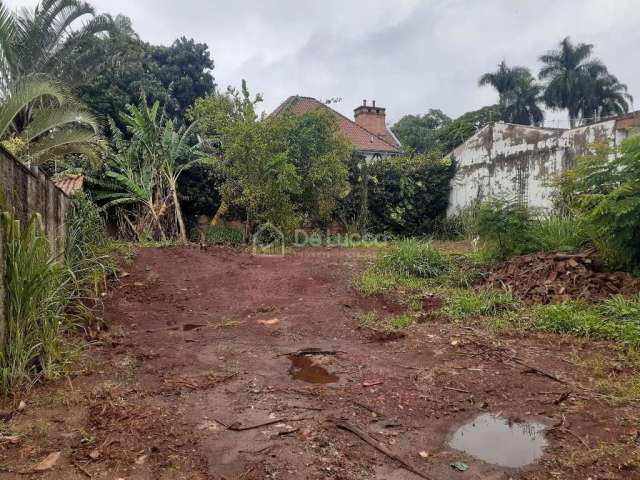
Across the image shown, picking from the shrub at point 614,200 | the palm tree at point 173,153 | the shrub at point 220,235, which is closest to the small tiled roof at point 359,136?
the shrub at point 220,235

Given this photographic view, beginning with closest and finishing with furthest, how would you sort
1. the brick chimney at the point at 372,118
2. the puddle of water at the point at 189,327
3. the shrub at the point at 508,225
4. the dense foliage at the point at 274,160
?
the puddle of water at the point at 189,327 < the shrub at the point at 508,225 < the dense foliage at the point at 274,160 < the brick chimney at the point at 372,118

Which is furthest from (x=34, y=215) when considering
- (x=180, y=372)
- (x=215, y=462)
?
(x=215, y=462)

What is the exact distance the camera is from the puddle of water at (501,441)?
2557mm

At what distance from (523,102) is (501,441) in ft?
116

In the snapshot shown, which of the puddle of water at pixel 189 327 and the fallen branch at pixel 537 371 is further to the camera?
the puddle of water at pixel 189 327

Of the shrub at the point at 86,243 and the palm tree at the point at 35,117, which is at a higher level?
the palm tree at the point at 35,117

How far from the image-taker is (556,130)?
11781mm

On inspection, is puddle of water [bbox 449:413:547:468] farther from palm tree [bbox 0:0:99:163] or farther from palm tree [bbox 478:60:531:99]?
palm tree [bbox 478:60:531:99]

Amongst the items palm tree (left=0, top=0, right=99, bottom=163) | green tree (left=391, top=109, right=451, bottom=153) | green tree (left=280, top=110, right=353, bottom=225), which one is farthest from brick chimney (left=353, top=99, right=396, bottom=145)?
palm tree (left=0, top=0, right=99, bottom=163)

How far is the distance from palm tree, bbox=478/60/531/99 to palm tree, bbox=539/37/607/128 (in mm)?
2030

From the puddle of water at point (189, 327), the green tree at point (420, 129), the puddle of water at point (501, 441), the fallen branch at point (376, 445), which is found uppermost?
the green tree at point (420, 129)

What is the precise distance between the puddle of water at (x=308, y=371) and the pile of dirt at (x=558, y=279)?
10.8ft

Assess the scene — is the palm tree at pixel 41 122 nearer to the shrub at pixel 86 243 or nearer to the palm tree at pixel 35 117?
the palm tree at pixel 35 117

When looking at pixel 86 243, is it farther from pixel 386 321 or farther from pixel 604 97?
pixel 604 97
